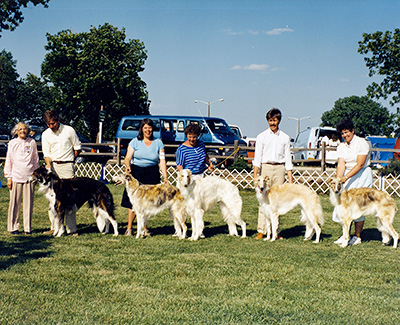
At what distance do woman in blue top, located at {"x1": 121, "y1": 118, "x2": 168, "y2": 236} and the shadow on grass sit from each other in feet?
4.68

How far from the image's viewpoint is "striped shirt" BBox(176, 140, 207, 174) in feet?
24.4

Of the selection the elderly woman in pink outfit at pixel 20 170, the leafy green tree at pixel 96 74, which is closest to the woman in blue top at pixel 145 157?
the elderly woman in pink outfit at pixel 20 170

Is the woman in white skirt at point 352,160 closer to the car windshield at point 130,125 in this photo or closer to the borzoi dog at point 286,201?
the borzoi dog at point 286,201

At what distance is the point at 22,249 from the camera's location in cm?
656

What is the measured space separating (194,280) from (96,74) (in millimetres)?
36405

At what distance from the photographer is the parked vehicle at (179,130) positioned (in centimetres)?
2253

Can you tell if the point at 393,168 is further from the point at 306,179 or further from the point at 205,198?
the point at 205,198

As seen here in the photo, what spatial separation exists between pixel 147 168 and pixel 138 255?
72.4 inches

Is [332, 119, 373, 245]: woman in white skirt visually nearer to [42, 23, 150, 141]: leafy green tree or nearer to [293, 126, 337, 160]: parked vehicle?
[293, 126, 337, 160]: parked vehicle

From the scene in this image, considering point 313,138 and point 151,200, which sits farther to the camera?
point 313,138

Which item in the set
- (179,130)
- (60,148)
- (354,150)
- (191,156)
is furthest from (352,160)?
(179,130)

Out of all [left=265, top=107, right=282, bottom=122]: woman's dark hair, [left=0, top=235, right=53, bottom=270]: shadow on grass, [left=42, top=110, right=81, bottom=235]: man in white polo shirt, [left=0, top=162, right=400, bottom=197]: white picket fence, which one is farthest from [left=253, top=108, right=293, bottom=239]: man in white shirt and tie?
[left=0, top=162, right=400, bottom=197]: white picket fence

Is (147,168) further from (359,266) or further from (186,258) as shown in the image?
(359,266)

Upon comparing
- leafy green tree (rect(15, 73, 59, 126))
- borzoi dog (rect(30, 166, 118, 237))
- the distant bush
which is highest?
leafy green tree (rect(15, 73, 59, 126))
